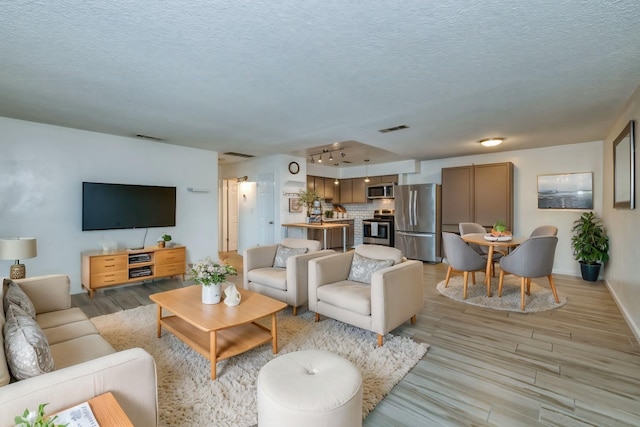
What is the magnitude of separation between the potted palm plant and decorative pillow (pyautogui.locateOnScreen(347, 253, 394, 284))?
382 cm

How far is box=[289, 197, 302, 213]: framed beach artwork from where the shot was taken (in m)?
6.64

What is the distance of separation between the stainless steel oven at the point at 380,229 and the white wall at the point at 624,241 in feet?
13.3

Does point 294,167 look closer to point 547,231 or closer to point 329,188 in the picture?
point 329,188

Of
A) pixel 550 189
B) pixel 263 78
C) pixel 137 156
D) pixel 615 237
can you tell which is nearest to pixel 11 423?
pixel 263 78

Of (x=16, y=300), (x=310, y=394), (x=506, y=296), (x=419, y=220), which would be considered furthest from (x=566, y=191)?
(x=16, y=300)

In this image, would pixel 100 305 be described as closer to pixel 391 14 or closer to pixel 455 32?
pixel 391 14

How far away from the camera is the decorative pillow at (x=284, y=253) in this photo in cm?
388

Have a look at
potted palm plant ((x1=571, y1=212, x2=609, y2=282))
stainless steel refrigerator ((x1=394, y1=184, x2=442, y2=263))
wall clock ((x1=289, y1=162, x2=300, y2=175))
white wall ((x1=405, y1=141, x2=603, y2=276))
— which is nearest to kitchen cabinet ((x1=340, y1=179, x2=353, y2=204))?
stainless steel refrigerator ((x1=394, y1=184, x2=442, y2=263))

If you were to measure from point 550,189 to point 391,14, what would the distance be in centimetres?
538

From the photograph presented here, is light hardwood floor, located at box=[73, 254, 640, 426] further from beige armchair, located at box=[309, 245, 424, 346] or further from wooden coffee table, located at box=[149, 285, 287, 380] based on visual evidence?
wooden coffee table, located at box=[149, 285, 287, 380]

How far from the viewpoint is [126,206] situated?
4652 millimetres

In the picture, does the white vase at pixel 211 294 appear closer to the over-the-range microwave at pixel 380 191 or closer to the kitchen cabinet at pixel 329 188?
the over-the-range microwave at pixel 380 191

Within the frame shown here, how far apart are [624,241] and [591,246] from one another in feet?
4.60

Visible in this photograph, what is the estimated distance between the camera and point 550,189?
17.9 feet
